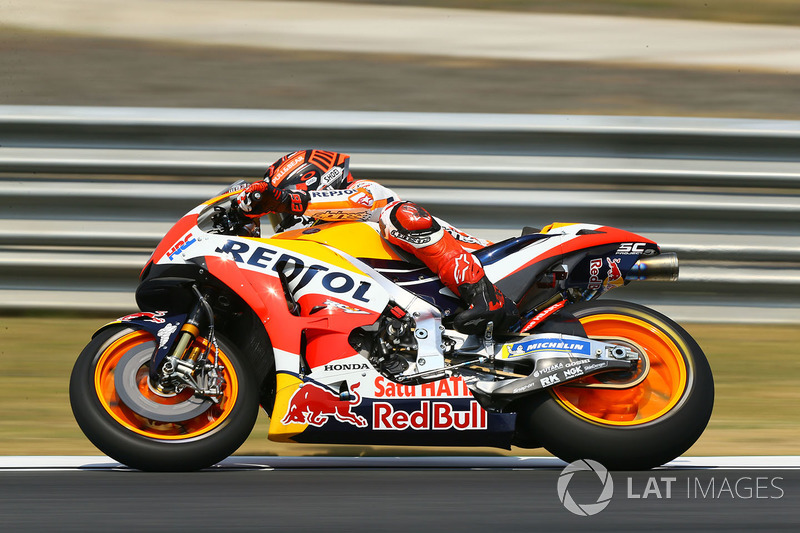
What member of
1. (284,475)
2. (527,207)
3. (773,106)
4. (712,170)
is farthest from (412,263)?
(773,106)

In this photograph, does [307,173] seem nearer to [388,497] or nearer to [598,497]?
[388,497]

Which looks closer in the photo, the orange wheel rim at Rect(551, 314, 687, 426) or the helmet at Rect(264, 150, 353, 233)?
the orange wheel rim at Rect(551, 314, 687, 426)

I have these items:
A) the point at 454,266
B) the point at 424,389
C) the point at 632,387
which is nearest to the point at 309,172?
the point at 454,266

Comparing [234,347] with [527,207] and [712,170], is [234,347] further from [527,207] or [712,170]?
[712,170]

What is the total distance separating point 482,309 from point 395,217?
0.53 m

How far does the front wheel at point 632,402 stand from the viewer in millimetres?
4641

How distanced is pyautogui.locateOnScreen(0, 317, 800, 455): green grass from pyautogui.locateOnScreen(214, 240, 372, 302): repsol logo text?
97 cm

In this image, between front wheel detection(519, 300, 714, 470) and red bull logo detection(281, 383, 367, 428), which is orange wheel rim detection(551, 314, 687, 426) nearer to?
front wheel detection(519, 300, 714, 470)

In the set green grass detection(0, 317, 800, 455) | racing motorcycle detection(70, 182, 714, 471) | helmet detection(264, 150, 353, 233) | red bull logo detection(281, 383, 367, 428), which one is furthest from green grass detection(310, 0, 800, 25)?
red bull logo detection(281, 383, 367, 428)

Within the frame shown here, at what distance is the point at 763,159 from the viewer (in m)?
7.23

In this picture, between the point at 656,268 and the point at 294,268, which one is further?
the point at 656,268

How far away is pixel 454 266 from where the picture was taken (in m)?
4.75

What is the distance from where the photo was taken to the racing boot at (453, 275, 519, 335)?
15.5 feet

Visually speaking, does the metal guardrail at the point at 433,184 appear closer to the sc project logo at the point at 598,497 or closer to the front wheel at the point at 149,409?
the front wheel at the point at 149,409
